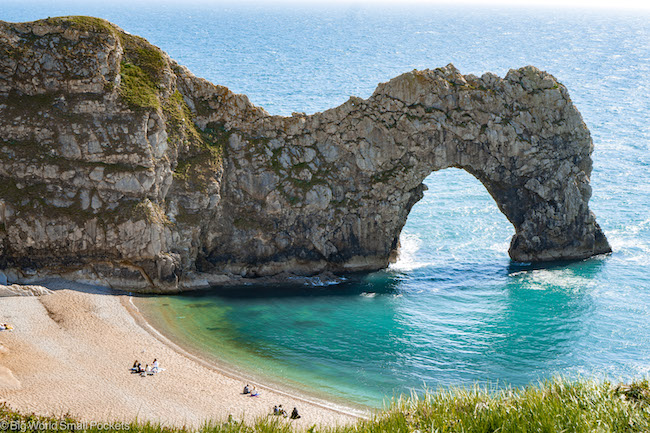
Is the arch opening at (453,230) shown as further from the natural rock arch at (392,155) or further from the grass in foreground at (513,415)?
the grass in foreground at (513,415)

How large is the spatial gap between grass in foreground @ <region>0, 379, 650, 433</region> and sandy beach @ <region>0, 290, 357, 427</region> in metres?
3.60

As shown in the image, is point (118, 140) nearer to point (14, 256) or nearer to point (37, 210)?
point (37, 210)

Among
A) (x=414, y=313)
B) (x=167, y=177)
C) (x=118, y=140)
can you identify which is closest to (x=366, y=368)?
(x=414, y=313)

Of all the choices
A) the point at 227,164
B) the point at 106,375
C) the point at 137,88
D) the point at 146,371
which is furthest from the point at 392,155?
the point at 106,375

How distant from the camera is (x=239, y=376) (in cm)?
4678

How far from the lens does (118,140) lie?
184 feet

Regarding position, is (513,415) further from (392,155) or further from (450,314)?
(392,155)

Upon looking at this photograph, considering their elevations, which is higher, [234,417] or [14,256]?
[14,256]

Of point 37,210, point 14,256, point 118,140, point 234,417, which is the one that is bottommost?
point 234,417

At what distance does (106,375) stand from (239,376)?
8.77 metres

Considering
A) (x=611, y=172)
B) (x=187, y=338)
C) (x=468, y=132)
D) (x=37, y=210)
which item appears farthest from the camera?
(x=611, y=172)

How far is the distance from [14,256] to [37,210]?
13.7 feet

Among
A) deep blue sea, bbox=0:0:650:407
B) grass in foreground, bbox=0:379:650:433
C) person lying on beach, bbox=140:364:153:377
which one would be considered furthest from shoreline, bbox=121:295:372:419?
grass in foreground, bbox=0:379:650:433

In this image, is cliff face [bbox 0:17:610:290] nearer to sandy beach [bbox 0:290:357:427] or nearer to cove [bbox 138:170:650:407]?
cove [bbox 138:170:650:407]
